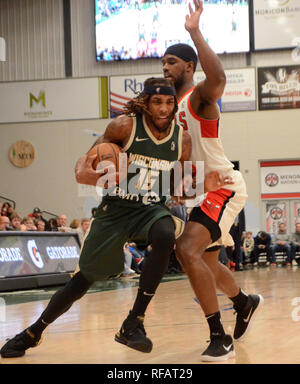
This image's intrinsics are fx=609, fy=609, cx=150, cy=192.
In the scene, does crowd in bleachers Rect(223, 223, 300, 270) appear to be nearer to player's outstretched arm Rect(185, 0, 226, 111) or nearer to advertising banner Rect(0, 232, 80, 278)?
advertising banner Rect(0, 232, 80, 278)

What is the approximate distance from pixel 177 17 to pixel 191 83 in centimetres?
1613

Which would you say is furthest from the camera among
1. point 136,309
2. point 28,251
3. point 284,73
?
point 284,73

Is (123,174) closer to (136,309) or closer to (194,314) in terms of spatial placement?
(136,309)

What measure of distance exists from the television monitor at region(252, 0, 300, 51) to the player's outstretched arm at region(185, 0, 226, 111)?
1630 cm

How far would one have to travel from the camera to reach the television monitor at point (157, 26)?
19391mm

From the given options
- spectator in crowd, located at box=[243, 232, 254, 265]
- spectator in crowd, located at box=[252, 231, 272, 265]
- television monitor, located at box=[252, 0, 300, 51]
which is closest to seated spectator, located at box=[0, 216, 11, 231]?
spectator in crowd, located at box=[243, 232, 254, 265]

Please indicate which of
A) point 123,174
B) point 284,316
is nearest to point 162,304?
point 284,316

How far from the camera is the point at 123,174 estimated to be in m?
3.53

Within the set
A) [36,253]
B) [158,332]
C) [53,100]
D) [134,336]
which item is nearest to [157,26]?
[53,100]

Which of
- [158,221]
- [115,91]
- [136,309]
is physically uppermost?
[115,91]

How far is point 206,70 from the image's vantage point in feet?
12.0

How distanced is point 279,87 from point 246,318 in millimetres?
15984

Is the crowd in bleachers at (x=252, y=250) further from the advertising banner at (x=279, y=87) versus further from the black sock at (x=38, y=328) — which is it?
the black sock at (x=38, y=328)
